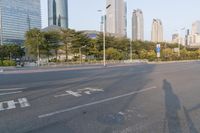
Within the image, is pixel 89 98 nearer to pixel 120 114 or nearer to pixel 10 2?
pixel 120 114

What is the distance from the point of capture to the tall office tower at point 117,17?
106681mm

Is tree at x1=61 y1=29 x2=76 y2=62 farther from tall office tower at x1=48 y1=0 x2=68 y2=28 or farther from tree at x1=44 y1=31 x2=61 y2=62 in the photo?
tall office tower at x1=48 y1=0 x2=68 y2=28

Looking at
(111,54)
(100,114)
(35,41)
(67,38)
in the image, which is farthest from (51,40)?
(100,114)

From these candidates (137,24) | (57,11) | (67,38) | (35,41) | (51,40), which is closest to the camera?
(35,41)

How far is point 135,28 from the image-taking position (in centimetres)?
16300

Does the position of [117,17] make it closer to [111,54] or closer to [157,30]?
[111,54]

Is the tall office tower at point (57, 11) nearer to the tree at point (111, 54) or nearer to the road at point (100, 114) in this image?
the tree at point (111, 54)

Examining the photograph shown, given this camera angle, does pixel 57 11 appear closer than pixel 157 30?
No

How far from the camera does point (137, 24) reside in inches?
6216

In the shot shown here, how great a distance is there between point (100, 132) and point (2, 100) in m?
4.97

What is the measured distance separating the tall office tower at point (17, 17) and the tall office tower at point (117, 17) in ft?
90.8

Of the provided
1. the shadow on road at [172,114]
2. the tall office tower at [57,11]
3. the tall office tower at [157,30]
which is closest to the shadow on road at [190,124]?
the shadow on road at [172,114]

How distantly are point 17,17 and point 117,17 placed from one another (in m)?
42.2

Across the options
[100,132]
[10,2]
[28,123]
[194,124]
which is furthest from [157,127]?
[10,2]
